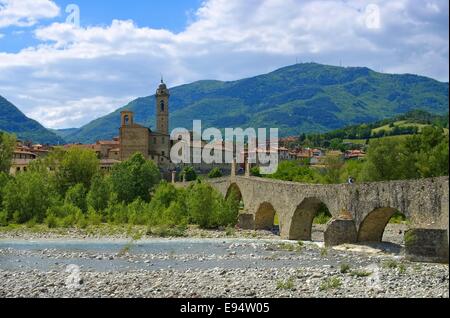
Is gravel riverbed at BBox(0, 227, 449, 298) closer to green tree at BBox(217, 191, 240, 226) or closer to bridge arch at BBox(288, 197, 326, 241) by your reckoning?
bridge arch at BBox(288, 197, 326, 241)

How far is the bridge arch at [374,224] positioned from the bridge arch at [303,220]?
5678 mm

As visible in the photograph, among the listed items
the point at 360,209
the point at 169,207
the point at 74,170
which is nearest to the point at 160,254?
the point at 360,209

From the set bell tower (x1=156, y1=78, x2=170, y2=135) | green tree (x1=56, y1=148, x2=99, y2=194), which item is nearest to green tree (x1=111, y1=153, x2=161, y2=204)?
green tree (x1=56, y1=148, x2=99, y2=194)

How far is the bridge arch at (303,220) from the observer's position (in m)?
37.5

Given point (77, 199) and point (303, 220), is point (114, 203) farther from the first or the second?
point (303, 220)

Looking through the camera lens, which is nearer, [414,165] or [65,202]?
[414,165]

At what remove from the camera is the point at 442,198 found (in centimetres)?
2264

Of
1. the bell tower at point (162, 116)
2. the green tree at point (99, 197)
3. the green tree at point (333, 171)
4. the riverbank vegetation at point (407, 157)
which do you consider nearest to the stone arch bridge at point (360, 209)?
the riverbank vegetation at point (407, 157)

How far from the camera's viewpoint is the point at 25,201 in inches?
2041

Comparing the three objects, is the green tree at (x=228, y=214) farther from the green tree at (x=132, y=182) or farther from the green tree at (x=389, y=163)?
the green tree at (x=132, y=182)

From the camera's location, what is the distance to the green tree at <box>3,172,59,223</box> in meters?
51.7
